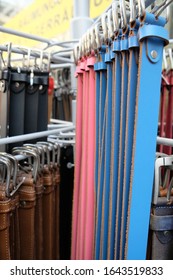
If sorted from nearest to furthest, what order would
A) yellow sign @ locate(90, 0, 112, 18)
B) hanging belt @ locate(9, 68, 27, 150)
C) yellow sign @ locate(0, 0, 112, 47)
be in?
1. hanging belt @ locate(9, 68, 27, 150)
2. yellow sign @ locate(90, 0, 112, 18)
3. yellow sign @ locate(0, 0, 112, 47)

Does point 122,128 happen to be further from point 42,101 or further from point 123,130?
point 42,101

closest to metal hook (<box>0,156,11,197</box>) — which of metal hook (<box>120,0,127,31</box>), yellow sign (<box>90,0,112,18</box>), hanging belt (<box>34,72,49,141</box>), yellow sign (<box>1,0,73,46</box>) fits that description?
hanging belt (<box>34,72,49,141</box>)

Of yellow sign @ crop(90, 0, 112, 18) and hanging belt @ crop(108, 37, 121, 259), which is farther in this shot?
yellow sign @ crop(90, 0, 112, 18)

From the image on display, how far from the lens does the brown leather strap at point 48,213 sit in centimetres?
73

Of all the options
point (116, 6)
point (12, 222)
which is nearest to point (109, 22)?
point (116, 6)

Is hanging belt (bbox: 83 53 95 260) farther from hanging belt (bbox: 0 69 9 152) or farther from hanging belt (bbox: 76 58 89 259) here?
hanging belt (bbox: 0 69 9 152)

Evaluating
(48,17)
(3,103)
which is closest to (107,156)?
(3,103)

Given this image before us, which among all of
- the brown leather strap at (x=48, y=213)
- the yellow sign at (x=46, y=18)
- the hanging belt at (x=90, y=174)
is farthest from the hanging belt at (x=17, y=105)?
the yellow sign at (x=46, y=18)

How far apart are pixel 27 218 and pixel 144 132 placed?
0.40 meters

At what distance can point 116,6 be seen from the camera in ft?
1.42

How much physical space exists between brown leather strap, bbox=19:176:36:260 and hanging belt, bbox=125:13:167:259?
31 centimetres

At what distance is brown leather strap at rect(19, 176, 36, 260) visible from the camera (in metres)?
0.62
